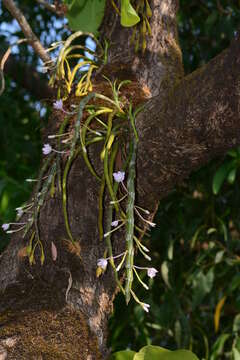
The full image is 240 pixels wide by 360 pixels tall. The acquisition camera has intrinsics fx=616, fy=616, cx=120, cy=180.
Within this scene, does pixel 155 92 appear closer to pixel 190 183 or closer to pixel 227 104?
pixel 227 104

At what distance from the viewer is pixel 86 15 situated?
1.03 m

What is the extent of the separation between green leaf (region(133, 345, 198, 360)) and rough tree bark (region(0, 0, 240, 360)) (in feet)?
0.19

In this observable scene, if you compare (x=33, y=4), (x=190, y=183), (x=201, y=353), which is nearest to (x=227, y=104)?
(x=190, y=183)

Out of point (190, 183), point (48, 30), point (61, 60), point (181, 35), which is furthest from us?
point (48, 30)

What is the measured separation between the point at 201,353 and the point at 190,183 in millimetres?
532

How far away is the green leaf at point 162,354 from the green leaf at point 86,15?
531mm

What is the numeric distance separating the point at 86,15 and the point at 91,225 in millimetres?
369

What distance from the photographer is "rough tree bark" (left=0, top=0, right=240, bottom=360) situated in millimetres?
771

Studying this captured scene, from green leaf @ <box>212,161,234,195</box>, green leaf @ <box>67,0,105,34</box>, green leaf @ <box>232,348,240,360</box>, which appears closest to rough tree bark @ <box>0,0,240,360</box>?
green leaf @ <box>67,0,105,34</box>

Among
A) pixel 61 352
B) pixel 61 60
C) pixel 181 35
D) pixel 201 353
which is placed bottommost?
pixel 201 353

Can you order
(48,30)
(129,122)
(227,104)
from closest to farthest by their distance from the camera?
(227,104) → (129,122) → (48,30)

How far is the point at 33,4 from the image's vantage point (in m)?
2.35

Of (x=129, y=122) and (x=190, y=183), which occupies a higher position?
(x=129, y=122)

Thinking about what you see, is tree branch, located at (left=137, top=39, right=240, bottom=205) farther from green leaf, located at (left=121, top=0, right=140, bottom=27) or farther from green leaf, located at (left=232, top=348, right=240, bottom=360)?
green leaf, located at (left=232, top=348, right=240, bottom=360)
